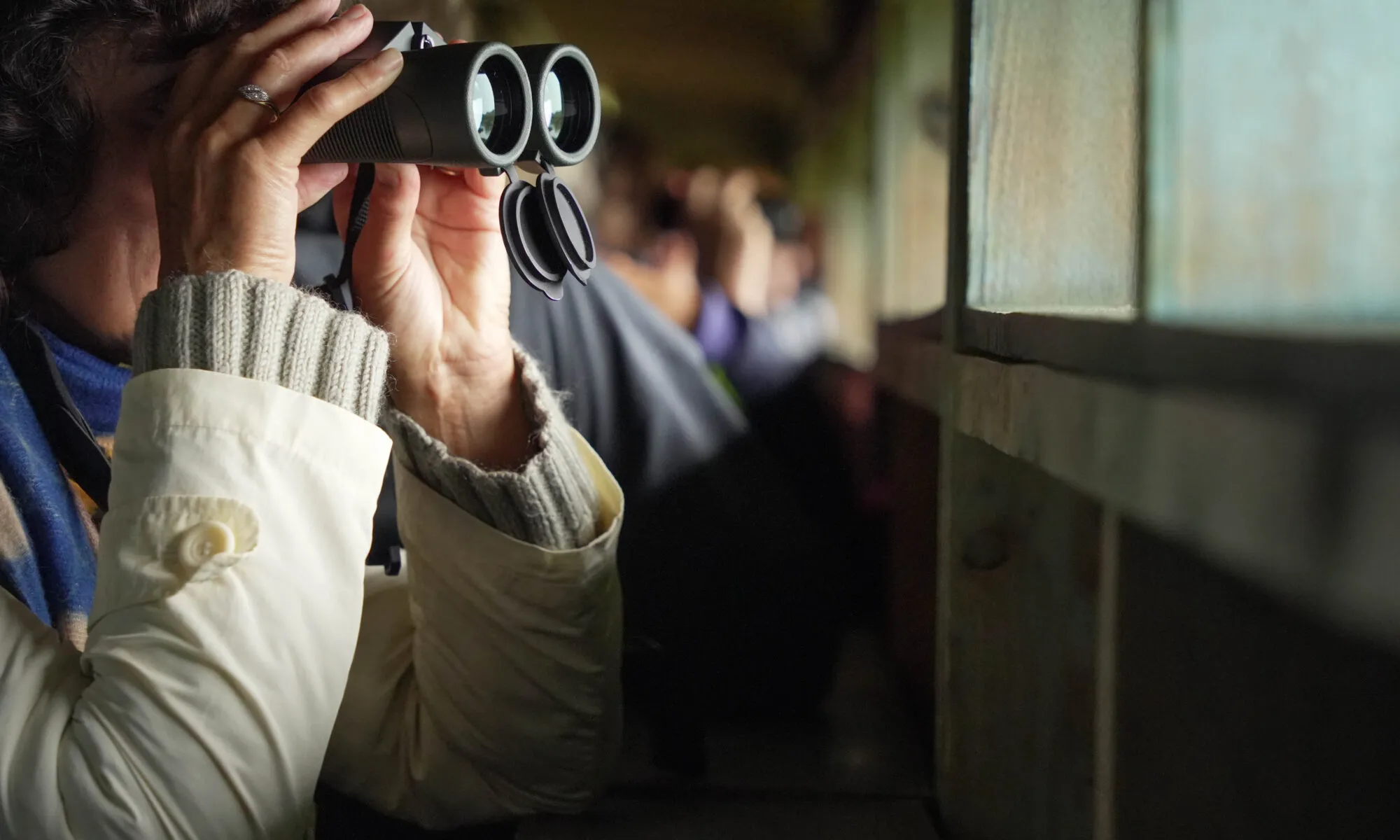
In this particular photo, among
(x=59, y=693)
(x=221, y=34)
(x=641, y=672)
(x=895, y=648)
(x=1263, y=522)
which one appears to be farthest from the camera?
(x=895, y=648)

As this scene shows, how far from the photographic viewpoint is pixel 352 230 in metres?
0.56

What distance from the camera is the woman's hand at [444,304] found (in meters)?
0.58

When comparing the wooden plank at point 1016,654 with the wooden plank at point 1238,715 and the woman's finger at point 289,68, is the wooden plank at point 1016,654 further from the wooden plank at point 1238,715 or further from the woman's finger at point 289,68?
the woman's finger at point 289,68

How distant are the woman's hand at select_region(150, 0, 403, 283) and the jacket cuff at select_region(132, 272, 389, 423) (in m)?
0.02

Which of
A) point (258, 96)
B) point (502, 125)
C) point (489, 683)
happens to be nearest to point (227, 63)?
point (258, 96)

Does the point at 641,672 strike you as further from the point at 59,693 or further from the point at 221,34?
the point at 221,34

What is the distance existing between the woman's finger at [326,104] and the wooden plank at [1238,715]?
0.36 metres

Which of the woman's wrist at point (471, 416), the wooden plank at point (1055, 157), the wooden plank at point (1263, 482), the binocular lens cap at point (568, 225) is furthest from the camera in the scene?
the woman's wrist at point (471, 416)

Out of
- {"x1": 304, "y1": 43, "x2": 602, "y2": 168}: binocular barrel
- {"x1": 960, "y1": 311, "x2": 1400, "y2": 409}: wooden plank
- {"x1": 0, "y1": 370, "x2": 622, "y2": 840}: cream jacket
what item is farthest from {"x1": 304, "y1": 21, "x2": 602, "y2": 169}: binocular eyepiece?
{"x1": 960, "y1": 311, "x2": 1400, "y2": 409}: wooden plank

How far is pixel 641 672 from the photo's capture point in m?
0.65

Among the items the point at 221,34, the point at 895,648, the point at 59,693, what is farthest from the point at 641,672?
the point at 221,34

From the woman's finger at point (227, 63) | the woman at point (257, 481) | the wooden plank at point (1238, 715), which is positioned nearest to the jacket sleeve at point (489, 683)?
the woman at point (257, 481)

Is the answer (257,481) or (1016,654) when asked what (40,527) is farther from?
(1016,654)

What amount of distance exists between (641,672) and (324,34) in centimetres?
40
